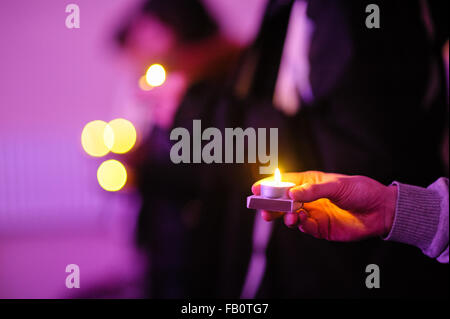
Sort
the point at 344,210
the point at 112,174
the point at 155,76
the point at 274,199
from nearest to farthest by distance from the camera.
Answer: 1. the point at 274,199
2. the point at 344,210
3. the point at 155,76
4. the point at 112,174

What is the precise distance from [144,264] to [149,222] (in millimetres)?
187

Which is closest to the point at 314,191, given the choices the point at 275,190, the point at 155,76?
the point at 275,190

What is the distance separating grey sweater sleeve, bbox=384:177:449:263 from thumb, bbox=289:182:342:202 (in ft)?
0.38

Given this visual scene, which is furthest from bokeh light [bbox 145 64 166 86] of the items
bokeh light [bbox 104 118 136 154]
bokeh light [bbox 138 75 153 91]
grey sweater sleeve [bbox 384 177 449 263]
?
grey sweater sleeve [bbox 384 177 449 263]

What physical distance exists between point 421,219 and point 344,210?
0.40ft

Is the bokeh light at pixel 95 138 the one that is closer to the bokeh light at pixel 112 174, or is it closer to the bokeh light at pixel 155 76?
the bokeh light at pixel 112 174

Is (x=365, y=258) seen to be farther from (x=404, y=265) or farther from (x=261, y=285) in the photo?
(x=261, y=285)

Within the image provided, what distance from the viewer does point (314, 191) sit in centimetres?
50

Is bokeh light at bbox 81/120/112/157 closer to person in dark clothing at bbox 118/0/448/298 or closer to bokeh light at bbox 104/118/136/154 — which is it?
bokeh light at bbox 104/118/136/154

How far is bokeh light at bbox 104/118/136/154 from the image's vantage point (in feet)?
2.99

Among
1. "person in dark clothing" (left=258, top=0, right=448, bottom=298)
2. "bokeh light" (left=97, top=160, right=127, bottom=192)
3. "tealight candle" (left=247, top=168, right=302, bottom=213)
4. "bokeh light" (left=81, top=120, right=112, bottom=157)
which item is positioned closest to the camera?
"tealight candle" (left=247, top=168, right=302, bottom=213)

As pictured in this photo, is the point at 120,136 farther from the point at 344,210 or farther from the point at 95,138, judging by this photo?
the point at 344,210
